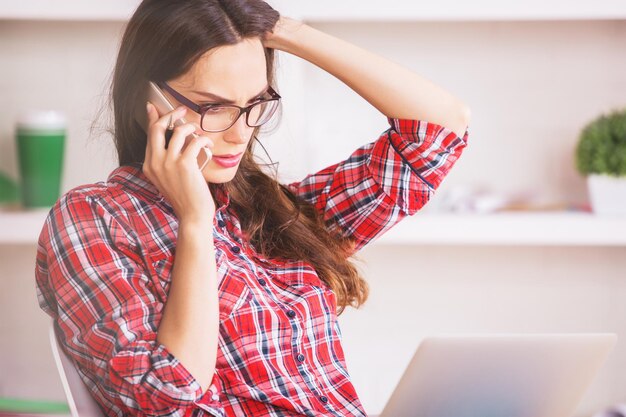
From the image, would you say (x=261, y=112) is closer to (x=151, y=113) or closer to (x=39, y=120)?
(x=151, y=113)

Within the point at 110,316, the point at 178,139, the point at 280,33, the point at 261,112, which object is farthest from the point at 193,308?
the point at 280,33

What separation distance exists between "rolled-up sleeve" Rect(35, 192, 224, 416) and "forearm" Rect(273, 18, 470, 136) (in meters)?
0.36

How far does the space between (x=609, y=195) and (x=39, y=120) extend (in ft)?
4.44

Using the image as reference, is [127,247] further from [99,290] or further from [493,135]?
[493,135]

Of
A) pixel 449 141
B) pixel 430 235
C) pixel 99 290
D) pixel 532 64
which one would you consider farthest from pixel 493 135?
pixel 99 290

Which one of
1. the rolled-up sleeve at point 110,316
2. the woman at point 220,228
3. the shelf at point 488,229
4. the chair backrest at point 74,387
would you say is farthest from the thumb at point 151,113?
the shelf at point 488,229

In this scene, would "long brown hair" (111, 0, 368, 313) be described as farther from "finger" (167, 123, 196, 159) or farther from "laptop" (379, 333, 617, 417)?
"laptop" (379, 333, 617, 417)

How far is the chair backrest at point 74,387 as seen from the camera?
94 cm

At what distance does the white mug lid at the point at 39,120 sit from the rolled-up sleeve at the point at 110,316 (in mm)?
1022

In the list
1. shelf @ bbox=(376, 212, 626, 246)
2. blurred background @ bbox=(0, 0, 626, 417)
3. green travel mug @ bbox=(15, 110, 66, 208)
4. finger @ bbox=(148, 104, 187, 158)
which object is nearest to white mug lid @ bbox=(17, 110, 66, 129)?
green travel mug @ bbox=(15, 110, 66, 208)

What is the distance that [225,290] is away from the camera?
3.61 feet

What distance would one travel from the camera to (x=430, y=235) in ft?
6.57

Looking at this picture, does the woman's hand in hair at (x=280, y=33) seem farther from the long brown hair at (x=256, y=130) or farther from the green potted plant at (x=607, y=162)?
the green potted plant at (x=607, y=162)

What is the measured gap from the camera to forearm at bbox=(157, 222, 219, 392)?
94cm
